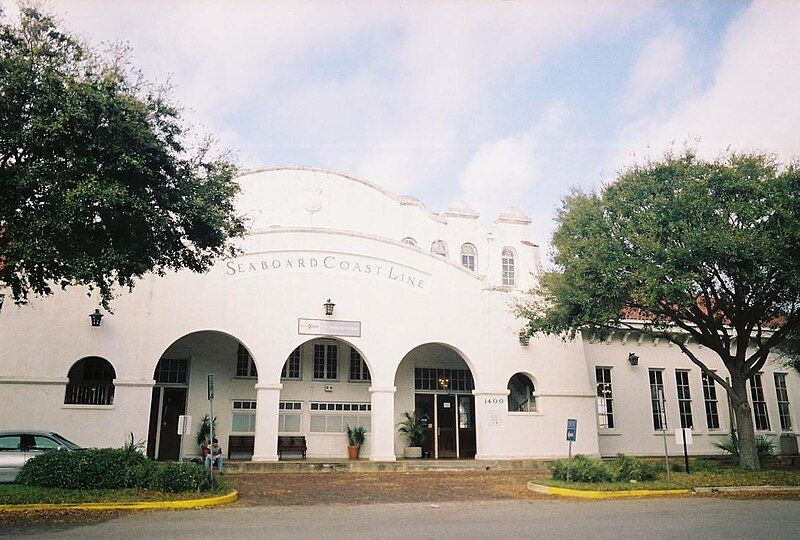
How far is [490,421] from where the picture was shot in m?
21.7

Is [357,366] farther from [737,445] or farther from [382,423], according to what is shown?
[737,445]

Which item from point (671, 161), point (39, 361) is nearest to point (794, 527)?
point (671, 161)

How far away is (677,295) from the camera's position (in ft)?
55.0

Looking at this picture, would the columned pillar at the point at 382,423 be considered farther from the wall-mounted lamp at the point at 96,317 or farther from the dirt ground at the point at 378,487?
the wall-mounted lamp at the point at 96,317

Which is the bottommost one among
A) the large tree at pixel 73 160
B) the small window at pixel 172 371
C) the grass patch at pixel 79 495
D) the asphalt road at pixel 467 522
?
the asphalt road at pixel 467 522

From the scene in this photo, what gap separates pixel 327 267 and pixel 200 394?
5.97 metres

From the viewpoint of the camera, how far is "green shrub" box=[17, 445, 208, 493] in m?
12.8

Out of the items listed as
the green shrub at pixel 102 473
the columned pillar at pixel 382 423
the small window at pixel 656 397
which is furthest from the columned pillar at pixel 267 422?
the small window at pixel 656 397

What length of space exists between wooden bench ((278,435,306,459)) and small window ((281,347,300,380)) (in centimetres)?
206

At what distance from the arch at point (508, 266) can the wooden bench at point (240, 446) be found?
12603mm

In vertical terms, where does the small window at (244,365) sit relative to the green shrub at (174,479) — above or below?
above

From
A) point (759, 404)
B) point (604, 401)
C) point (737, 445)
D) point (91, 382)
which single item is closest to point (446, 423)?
point (604, 401)

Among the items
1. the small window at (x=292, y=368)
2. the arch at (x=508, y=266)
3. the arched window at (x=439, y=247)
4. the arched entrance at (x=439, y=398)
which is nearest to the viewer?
the small window at (x=292, y=368)

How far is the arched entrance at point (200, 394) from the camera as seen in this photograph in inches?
833
